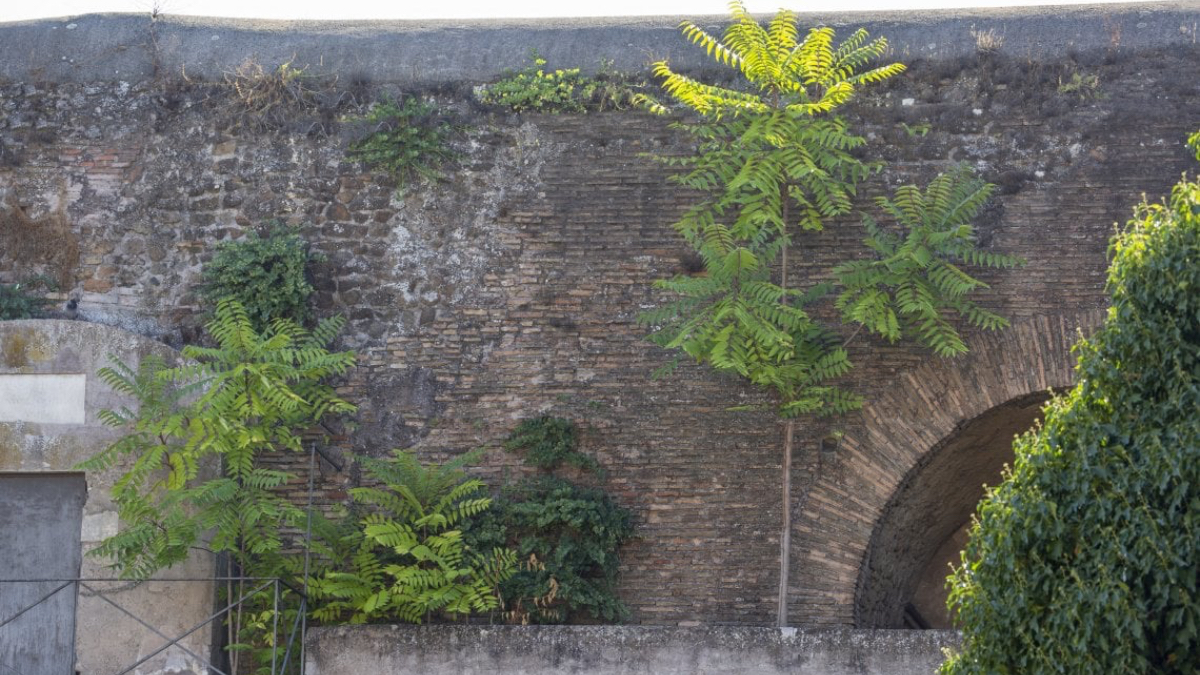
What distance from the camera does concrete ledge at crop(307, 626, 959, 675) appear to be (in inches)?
356

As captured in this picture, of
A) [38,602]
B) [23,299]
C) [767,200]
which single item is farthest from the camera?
[23,299]

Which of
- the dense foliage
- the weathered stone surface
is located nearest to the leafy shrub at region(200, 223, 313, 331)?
the weathered stone surface

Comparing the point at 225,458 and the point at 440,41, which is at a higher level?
the point at 440,41

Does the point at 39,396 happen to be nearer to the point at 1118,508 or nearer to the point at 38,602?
the point at 38,602

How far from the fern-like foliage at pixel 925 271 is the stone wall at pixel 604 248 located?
34 cm

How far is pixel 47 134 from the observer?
35.9ft

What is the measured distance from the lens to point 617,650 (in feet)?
29.9

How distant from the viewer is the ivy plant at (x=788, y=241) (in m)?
9.57

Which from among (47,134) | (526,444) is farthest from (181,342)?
(526,444)

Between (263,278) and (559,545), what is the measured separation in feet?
8.32

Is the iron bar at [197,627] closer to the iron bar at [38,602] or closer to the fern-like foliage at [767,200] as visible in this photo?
the iron bar at [38,602]

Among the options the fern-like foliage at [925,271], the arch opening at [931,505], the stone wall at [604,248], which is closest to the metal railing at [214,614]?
the stone wall at [604,248]

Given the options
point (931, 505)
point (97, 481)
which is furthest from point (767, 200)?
point (97, 481)

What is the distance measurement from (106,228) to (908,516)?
5.55 meters
